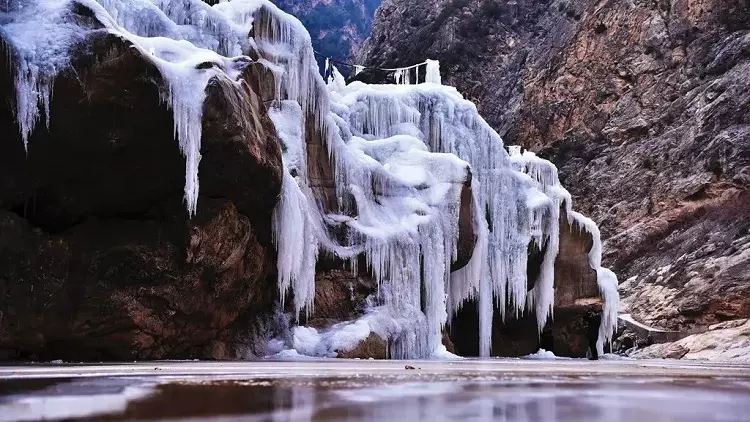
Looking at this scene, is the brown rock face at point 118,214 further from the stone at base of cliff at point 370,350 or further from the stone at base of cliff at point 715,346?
the stone at base of cliff at point 715,346

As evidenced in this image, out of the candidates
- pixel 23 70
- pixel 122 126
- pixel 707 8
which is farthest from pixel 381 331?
pixel 707 8

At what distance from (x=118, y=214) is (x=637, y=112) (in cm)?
2429

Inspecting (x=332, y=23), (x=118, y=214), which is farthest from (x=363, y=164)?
(x=332, y=23)

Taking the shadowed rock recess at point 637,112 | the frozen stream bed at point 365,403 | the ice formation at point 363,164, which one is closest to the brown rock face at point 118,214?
the ice formation at point 363,164

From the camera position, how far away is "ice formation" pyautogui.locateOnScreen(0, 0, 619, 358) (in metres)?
7.67

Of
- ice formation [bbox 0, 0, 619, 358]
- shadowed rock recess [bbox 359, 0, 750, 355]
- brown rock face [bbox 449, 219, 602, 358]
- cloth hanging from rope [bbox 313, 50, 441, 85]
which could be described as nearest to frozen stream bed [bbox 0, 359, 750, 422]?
ice formation [bbox 0, 0, 619, 358]

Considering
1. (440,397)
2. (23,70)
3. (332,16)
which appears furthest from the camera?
(332,16)

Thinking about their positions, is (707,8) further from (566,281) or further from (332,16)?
(332,16)

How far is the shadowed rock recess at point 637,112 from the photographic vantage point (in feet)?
73.3

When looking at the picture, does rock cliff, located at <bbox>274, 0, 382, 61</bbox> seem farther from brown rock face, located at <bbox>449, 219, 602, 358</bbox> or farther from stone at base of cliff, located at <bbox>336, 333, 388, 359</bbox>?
stone at base of cliff, located at <bbox>336, 333, 388, 359</bbox>

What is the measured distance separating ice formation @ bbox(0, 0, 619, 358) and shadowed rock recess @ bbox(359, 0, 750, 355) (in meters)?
4.83

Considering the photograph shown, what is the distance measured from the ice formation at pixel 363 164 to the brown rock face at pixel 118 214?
332 millimetres

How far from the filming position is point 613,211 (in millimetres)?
27281

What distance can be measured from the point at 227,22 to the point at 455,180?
541 cm
